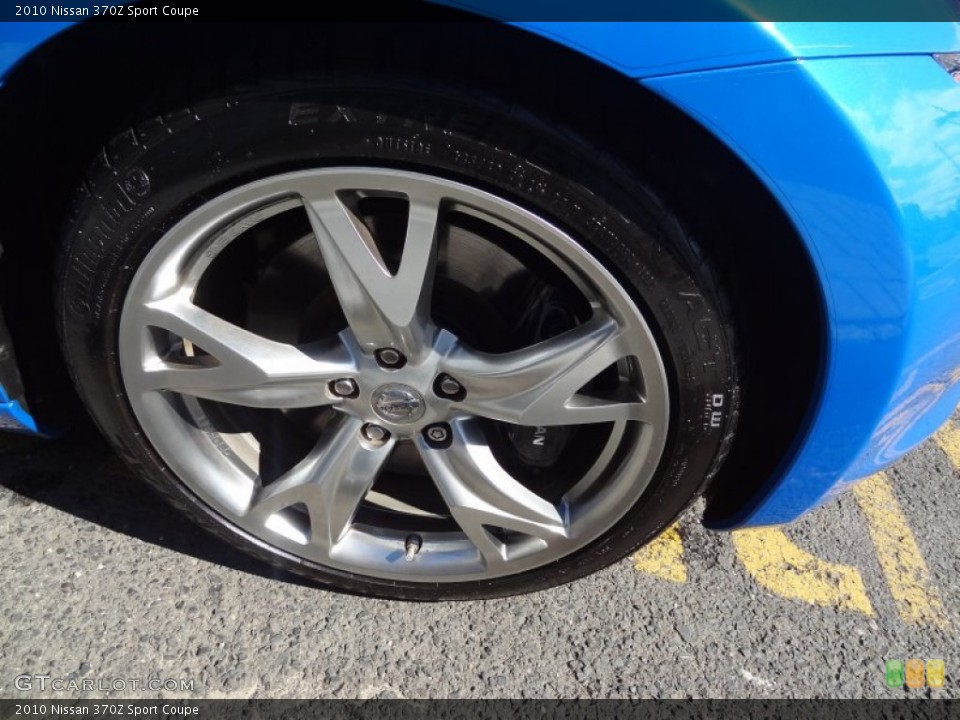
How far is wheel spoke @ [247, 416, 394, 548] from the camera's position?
1.55m

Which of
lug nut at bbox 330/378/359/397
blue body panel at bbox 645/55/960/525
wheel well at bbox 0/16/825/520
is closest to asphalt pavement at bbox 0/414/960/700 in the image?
Answer: wheel well at bbox 0/16/825/520

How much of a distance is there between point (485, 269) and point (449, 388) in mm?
252

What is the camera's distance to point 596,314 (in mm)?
1335

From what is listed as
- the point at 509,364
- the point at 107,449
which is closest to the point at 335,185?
the point at 509,364

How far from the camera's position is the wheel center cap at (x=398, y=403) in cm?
146

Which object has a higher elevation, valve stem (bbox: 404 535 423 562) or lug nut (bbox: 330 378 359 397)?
lug nut (bbox: 330 378 359 397)

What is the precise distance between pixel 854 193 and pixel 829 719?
1.10 metres

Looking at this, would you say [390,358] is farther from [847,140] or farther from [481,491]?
[847,140]

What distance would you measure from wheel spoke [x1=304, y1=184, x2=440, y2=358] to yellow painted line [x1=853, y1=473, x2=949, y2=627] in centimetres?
134

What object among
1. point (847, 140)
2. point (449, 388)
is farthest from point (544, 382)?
point (847, 140)

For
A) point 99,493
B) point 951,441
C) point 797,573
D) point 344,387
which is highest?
point 344,387

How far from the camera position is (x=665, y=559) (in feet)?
6.23

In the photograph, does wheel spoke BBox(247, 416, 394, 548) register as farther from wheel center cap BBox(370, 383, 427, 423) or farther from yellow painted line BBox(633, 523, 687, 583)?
yellow painted line BBox(633, 523, 687, 583)

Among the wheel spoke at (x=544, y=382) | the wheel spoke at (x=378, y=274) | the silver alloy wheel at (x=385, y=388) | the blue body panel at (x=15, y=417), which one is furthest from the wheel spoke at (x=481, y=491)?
the blue body panel at (x=15, y=417)
